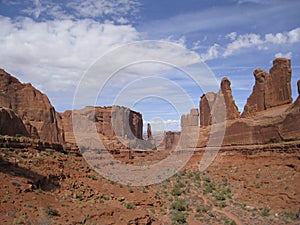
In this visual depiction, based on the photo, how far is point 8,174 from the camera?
1412cm

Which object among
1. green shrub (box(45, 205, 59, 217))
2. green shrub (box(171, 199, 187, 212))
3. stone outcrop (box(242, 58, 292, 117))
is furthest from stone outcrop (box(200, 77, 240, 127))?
green shrub (box(45, 205, 59, 217))

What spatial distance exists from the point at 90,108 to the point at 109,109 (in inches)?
267

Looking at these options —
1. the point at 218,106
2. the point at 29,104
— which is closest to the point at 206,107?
the point at 218,106

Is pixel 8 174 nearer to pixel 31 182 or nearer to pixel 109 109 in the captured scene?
pixel 31 182

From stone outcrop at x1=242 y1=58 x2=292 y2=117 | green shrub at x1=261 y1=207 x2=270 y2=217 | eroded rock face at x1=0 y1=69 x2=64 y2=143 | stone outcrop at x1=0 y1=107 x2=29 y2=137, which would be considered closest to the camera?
green shrub at x1=261 y1=207 x2=270 y2=217

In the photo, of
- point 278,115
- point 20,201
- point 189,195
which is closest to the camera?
point 20,201

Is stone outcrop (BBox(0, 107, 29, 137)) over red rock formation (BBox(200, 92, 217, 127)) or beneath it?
beneath

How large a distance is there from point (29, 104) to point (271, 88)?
A: 91.6ft

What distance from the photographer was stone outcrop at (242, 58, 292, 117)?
113 feet

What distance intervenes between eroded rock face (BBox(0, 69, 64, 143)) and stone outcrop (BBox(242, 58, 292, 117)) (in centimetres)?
2559

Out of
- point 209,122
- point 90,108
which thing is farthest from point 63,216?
point 90,108

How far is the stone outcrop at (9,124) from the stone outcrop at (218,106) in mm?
30717

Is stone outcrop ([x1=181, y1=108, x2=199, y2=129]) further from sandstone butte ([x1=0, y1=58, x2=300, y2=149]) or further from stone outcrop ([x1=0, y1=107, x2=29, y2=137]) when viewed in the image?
stone outcrop ([x1=0, y1=107, x2=29, y2=137])

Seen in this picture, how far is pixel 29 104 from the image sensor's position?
1196 inches
